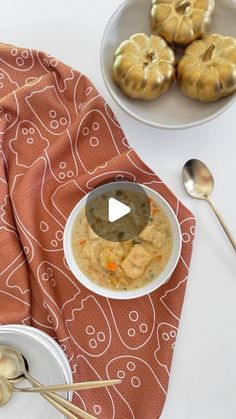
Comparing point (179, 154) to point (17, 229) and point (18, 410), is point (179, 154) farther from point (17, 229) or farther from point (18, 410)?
point (18, 410)

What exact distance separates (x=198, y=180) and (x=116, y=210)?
0.14 metres

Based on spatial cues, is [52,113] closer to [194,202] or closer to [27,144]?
[27,144]

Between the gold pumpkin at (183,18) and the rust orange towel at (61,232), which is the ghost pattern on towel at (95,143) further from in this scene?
the gold pumpkin at (183,18)

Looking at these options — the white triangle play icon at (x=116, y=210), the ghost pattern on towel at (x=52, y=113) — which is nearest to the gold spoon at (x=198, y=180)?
the white triangle play icon at (x=116, y=210)

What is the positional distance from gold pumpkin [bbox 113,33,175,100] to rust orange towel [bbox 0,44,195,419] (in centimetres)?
8

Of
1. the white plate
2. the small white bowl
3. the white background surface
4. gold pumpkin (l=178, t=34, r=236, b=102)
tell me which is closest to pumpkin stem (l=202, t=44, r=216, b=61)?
gold pumpkin (l=178, t=34, r=236, b=102)

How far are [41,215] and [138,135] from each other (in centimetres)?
21

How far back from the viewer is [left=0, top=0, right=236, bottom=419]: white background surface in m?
0.90

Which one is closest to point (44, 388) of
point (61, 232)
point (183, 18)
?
point (61, 232)

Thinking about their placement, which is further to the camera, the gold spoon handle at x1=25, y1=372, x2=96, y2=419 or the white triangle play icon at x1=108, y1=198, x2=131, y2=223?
the white triangle play icon at x1=108, y1=198, x2=131, y2=223

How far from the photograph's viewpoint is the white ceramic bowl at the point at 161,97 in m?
0.91

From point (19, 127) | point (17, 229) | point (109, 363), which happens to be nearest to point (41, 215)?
point (17, 229)

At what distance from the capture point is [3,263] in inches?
37.2
